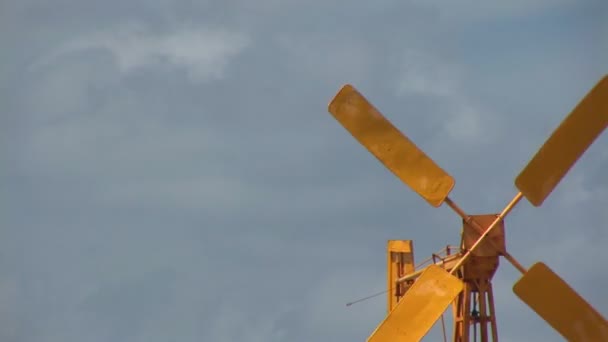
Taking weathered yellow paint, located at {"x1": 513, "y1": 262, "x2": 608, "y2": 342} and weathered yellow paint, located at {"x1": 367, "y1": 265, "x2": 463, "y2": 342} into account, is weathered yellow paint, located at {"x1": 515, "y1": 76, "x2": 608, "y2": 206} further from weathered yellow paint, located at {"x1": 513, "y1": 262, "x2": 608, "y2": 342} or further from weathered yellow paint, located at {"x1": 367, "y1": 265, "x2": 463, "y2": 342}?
weathered yellow paint, located at {"x1": 367, "y1": 265, "x2": 463, "y2": 342}

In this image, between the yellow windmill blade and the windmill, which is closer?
the windmill

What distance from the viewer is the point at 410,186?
48.2 meters

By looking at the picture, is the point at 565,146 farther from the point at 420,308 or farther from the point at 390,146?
the point at 420,308

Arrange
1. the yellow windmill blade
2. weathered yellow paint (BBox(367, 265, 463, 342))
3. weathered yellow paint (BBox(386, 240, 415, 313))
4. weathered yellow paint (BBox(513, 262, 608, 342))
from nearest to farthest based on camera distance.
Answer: weathered yellow paint (BBox(513, 262, 608, 342))
weathered yellow paint (BBox(367, 265, 463, 342))
the yellow windmill blade
weathered yellow paint (BBox(386, 240, 415, 313))

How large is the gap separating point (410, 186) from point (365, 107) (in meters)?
2.31

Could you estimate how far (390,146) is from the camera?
159 ft

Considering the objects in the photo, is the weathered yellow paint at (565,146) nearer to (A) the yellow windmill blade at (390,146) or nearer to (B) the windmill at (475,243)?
(B) the windmill at (475,243)

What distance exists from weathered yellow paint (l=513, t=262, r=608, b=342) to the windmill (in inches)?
0.9

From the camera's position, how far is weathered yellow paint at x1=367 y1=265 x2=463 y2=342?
4709 cm

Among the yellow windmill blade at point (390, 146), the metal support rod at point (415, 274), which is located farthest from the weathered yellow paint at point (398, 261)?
the yellow windmill blade at point (390, 146)

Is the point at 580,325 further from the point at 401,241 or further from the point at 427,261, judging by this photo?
the point at 401,241

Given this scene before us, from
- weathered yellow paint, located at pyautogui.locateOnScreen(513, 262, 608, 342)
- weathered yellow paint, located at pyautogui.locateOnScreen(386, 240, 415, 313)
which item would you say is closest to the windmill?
weathered yellow paint, located at pyautogui.locateOnScreen(513, 262, 608, 342)

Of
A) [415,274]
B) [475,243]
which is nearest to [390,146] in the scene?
[475,243]

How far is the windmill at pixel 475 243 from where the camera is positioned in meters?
46.2
